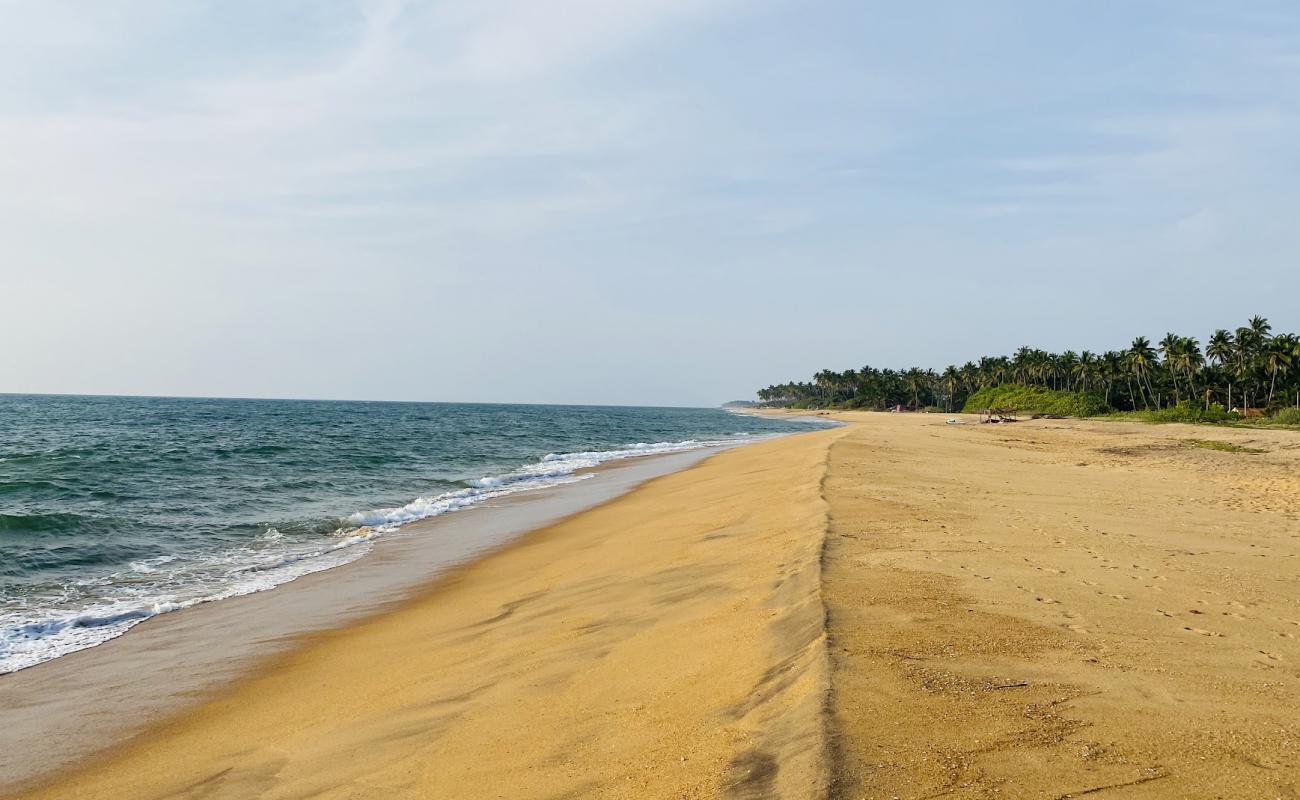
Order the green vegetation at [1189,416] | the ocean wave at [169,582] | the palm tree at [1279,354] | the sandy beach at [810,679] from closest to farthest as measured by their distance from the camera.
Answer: the sandy beach at [810,679]
the ocean wave at [169,582]
the green vegetation at [1189,416]
the palm tree at [1279,354]

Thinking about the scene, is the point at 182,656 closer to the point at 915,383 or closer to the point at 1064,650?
the point at 1064,650

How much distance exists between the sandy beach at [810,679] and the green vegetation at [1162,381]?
61.6 meters

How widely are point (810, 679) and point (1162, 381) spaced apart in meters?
102

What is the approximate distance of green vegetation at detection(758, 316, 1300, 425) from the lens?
69062mm

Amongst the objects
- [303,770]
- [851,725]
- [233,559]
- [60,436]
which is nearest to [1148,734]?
[851,725]

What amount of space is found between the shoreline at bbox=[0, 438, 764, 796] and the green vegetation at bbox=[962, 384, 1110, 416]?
290ft

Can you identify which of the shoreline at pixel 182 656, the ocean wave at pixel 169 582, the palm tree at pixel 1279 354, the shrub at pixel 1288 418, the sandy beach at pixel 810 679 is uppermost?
the palm tree at pixel 1279 354

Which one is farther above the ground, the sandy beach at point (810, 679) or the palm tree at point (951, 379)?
the palm tree at point (951, 379)

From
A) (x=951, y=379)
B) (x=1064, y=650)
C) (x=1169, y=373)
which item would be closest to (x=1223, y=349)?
(x=1169, y=373)

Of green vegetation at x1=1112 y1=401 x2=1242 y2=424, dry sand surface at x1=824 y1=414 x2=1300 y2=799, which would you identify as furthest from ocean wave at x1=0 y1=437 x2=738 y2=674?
green vegetation at x1=1112 y1=401 x2=1242 y2=424

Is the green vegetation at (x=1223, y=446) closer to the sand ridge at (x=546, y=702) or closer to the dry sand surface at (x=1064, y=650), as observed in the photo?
the dry sand surface at (x=1064, y=650)

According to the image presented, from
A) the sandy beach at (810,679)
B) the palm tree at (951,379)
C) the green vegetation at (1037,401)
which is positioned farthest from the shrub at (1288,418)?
the palm tree at (951,379)

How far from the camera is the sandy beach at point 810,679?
4.25m

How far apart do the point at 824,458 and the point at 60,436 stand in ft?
159
